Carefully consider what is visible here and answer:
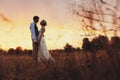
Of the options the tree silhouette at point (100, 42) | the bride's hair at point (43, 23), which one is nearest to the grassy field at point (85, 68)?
the tree silhouette at point (100, 42)

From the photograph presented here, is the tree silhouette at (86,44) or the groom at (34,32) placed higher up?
the groom at (34,32)

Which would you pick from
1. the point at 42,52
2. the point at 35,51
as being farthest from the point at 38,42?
the point at 42,52

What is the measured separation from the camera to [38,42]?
16250 mm

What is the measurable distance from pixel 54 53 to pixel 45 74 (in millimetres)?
3665

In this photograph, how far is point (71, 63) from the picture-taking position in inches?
369

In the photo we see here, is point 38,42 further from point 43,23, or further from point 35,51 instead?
point 43,23

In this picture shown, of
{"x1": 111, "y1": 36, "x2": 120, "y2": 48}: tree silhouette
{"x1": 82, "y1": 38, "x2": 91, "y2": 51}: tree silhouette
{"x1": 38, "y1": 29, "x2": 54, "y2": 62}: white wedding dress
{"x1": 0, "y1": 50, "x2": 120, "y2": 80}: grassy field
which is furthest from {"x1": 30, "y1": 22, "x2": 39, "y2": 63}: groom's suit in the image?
{"x1": 111, "y1": 36, "x2": 120, "y2": 48}: tree silhouette

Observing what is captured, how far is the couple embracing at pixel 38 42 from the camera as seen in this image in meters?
15.8

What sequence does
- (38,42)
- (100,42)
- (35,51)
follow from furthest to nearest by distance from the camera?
(35,51) < (38,42) < (100,42)

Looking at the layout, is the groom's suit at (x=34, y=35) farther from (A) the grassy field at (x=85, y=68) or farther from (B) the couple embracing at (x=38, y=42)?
(A) the grassy field at (x=85, y=68)

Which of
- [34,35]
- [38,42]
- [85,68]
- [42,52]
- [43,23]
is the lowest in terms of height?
[85,68]

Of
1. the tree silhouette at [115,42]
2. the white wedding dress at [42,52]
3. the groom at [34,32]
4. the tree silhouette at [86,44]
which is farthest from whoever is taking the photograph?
the white wedding dress at [42,52]

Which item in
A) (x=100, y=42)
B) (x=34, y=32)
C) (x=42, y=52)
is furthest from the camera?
(x=42, y=52)

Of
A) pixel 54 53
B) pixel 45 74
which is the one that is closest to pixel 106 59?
pixel 45 74
